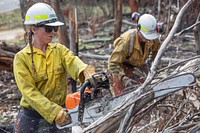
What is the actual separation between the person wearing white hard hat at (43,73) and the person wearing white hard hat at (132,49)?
1430mm

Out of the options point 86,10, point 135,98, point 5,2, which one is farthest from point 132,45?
point 5,2

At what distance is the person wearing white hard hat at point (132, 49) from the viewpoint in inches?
220

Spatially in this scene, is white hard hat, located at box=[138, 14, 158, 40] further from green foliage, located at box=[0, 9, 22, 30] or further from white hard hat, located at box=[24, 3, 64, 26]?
green foliage, located at box=[0, 9, 22, 30]

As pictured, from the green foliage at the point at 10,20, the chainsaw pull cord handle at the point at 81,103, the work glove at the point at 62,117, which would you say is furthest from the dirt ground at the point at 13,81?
the green foliage at the point at 10,20

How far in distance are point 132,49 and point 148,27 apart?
35 centimetres

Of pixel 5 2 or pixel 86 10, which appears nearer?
pixel 86 10

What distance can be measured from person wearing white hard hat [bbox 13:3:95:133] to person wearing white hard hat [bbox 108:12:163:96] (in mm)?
1430

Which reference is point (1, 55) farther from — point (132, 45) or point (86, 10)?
point (86, 10)

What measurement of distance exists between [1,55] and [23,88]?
4.05 meters

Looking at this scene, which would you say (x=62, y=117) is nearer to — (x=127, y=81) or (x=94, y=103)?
(x=94, y=103)

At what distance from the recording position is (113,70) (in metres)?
5.63

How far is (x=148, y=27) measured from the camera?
5.62 m

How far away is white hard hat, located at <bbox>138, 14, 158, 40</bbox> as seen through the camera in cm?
562

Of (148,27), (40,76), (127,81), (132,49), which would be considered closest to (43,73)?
(40,76)
